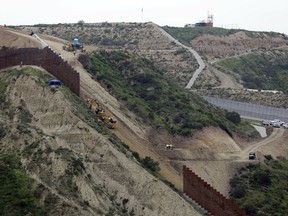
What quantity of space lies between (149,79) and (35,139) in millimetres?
35837

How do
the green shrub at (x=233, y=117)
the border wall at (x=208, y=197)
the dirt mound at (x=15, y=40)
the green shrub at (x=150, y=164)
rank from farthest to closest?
the green shrub at (x=233, y=117) → the dirt mound at (x=15, y=40) → the green shrub at (x=150, y=164) → the border wall at (x=208, y=197)

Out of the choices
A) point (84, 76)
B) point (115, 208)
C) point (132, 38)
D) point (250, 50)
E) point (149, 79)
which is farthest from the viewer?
point (250, 50)

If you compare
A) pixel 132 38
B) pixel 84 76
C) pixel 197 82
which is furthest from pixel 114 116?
pixel 132 38

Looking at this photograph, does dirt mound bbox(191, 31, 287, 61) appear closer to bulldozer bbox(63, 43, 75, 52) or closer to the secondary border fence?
the secondary border fence

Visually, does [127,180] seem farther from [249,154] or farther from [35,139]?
[249,154]

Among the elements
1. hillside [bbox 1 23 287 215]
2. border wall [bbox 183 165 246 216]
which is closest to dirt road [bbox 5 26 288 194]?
hillside [bbox 1 23 287 215]

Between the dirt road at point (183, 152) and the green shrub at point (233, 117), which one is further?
the green shrub at point (233, 117)

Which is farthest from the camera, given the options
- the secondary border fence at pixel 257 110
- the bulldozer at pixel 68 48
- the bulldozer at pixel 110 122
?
the secondary border fence at pixel 257 110

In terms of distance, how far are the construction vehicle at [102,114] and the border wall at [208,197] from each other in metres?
10.4

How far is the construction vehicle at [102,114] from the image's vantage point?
→ 242 ft

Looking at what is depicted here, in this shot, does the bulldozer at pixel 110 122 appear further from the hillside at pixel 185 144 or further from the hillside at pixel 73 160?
the hillside at pixel 73 160

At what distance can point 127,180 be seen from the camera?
2393 inches

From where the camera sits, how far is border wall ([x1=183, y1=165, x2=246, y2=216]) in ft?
205

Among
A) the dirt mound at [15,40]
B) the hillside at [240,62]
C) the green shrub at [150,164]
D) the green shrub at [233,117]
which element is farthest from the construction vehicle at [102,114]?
the hillside at [240,62]
